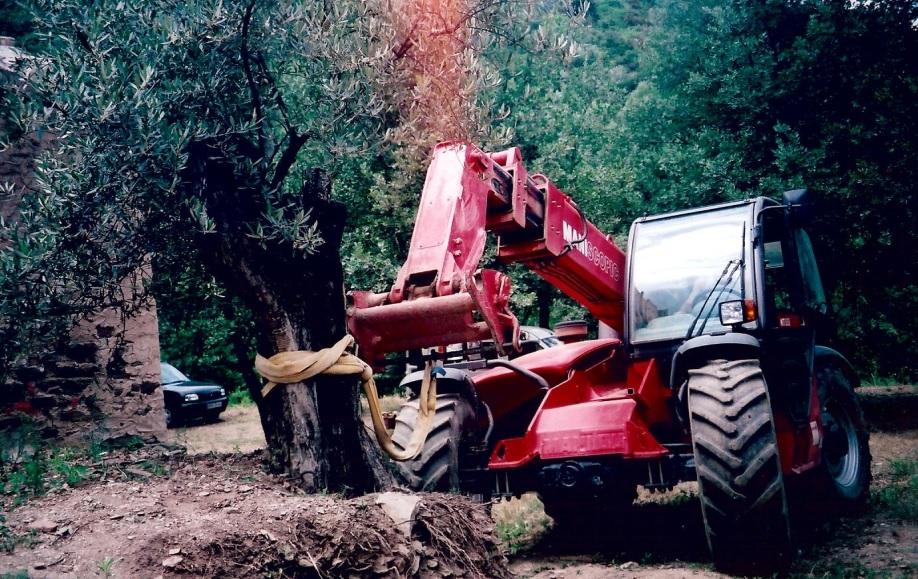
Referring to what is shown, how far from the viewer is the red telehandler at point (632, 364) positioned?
4.89 m

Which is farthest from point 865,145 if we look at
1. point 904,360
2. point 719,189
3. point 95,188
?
point 95,188

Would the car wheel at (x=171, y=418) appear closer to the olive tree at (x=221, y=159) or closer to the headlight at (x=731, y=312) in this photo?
the olive tree at (x=221, y=159)

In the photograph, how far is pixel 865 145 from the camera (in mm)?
11617

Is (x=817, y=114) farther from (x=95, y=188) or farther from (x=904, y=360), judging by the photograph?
(x=95, y=188)

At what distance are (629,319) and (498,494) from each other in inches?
73.8

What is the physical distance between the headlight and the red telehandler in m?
0.01

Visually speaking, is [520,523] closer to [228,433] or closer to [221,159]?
[221,159]

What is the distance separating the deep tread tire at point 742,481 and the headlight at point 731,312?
0.67 metres

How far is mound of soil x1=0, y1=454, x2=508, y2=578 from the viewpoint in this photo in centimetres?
372

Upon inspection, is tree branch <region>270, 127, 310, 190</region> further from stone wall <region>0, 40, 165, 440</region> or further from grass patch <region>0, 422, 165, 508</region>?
stone wall <region>0, 40, 165, 440</region>

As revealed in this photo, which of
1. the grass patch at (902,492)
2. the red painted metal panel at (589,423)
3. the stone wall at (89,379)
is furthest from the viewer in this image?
the stone wall at (89,379)

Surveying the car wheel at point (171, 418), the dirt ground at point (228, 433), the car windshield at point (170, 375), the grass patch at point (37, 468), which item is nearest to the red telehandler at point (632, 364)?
the grass patch at point (37, 468)

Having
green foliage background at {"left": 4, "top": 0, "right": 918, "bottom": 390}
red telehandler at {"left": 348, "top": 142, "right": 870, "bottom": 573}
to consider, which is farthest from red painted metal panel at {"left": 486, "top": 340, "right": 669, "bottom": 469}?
green foliage background at {"left": 4, "top": 0, "right": 918, "bottom": 390}

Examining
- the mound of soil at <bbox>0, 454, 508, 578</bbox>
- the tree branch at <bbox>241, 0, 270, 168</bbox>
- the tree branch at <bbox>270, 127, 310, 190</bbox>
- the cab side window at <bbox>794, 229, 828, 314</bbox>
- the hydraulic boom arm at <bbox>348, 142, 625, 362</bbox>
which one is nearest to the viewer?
the mound of soil at <bbox>0, 454, 508, 578</bbox>
